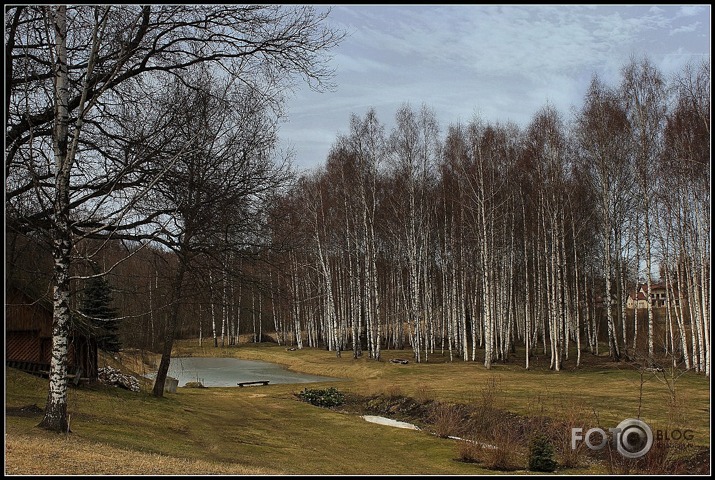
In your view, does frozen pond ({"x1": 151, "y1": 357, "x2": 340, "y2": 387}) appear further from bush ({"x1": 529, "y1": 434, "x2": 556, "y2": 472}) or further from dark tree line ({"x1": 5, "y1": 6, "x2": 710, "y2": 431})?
bush ({"x1": 529, "y1": 434, "x2": 556, "y2": 472})

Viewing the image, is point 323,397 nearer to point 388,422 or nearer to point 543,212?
point 388,422

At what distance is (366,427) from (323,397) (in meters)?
6.04

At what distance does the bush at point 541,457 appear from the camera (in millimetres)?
10992

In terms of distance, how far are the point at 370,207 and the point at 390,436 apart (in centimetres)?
2135

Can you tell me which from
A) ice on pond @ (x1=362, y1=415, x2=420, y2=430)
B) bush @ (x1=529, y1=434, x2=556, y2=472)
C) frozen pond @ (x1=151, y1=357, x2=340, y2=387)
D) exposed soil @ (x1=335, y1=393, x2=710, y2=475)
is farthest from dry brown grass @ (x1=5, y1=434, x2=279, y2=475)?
frozen pond @ (x1=151, y1=357, x2=340, y2=387)

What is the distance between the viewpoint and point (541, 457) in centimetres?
1110

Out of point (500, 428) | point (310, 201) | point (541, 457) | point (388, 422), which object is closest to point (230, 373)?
point (310, 201)

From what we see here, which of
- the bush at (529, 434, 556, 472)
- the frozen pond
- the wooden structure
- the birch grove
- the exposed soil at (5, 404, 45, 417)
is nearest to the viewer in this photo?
the bush at (529, 434, 556, 472)

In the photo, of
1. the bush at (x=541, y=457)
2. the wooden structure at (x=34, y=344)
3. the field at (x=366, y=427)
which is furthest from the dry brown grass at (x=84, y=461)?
the wooden structure at (x=34, y=344)

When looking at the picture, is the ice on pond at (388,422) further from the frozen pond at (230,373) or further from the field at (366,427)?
the frozen pond at (230,373)

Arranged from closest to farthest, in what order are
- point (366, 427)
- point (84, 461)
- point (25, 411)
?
1. point (84, 461)
2. point (25, 411)
3. point (366, 427)

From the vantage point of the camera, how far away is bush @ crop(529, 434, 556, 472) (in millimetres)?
10992

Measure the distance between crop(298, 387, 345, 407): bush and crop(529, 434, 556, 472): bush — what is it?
1162 cm

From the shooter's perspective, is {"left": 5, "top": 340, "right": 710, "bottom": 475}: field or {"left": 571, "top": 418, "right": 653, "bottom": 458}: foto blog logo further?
{"left": 571, "top": 418, "right": 653, "bottom": 458}: foto blog logo
